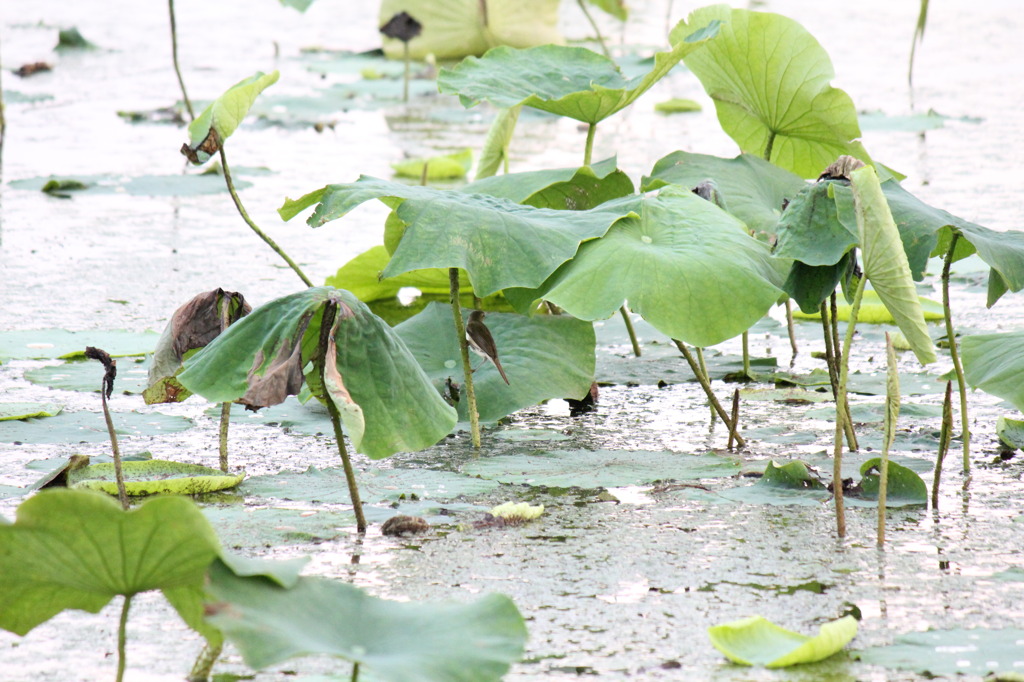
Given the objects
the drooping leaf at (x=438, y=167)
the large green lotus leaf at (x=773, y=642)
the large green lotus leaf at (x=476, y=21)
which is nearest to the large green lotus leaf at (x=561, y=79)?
the large green lotus leaf at (x=773, y=642)

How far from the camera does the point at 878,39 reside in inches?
295

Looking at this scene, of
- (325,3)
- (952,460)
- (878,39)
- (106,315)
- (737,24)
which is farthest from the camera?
(325,3)

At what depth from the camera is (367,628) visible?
0.98m

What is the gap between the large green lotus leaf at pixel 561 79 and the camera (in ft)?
6.62

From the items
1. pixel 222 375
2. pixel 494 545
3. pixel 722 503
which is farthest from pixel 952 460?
pixel 222 375

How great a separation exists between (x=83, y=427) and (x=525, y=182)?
0.80 metres

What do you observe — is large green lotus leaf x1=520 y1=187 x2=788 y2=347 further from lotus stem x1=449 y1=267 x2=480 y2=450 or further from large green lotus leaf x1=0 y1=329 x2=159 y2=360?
large green lotus leaf x1=0 y1=329 x2=159 y2=360

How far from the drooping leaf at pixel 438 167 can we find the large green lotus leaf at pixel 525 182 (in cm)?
186

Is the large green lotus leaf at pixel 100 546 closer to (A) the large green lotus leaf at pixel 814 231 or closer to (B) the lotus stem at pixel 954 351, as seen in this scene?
(A) the large green lotus leaf at pixel 814 231

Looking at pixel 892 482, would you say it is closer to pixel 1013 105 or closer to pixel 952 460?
pixel 952 460

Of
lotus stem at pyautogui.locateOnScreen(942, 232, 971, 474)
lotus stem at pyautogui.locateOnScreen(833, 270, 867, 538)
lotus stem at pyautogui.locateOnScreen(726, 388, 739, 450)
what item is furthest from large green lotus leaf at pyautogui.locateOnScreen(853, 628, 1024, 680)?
lotus stem at pyautogui.locateOnScreen(726, 388, 739, 450)

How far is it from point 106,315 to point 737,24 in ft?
4.64

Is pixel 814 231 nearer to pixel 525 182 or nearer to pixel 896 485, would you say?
pixel 896 485

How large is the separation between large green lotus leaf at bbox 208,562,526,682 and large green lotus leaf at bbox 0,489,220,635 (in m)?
0.05
